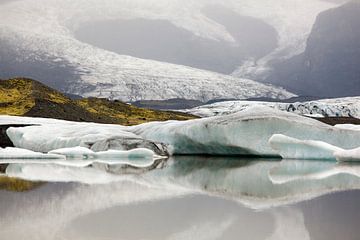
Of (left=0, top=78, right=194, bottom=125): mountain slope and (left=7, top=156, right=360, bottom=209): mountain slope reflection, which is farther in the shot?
(left=0, top=78, right=194, bottom=125): mountain slope

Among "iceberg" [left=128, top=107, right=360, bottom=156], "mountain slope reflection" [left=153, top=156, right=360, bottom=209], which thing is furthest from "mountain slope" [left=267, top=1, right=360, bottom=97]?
"mountain slope reflection" [left=153, top=156, right=360, bottom=209]

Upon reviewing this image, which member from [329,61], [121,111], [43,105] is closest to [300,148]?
[43,105]

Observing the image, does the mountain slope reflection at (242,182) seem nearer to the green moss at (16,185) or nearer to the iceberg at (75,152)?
the green moss at (16,185)

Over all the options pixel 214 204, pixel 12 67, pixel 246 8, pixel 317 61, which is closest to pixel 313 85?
pixel 317 61

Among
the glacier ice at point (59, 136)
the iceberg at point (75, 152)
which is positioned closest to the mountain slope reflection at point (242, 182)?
the iceberg at point (75, 152)

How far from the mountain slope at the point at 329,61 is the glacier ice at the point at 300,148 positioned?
110872 mm

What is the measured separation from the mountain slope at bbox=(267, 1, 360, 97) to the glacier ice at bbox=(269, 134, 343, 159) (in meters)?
111

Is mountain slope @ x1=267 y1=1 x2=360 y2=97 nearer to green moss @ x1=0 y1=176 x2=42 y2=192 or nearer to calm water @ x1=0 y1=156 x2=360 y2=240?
calm water @ x1=0 y1=156 x2=360 y2=240

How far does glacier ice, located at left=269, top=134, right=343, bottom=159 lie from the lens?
51.7ft

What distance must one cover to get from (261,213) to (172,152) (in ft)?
42.6

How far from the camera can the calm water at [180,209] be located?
14.7ft

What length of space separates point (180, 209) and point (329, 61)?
5151 inches

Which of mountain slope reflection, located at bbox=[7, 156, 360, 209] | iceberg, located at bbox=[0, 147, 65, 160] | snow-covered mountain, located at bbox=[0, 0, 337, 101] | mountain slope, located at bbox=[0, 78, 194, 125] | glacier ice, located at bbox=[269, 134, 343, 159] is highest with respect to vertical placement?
snow-covered mountain, located at bbox=[0, 0, 337, 101]

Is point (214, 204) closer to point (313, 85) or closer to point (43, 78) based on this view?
point (43, 78)
